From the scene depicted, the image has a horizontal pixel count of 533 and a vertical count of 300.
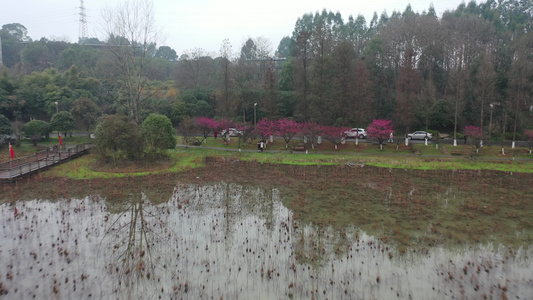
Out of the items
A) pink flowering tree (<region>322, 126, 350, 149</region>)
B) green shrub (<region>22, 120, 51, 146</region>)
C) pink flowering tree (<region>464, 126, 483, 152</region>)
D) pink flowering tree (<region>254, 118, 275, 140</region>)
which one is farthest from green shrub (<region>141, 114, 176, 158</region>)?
pink flowering tree (<region>464, 126, 483, 152</region>)

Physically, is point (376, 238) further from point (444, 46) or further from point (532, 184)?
point (444, 46)

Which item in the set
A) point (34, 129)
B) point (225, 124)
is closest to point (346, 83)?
point (225, 124)

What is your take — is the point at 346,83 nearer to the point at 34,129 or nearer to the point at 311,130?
the point at 311,130

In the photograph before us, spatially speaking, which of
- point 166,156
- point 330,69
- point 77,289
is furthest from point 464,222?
point 330,69

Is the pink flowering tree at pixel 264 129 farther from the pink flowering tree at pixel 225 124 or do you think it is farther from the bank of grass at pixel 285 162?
the pink flowering tree at pixel 225 124

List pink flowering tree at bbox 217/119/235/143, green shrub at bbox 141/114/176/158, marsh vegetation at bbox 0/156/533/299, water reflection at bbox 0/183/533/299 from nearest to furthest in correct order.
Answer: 1. water reflection at bbox 0/183/533/299
2. marsh vegetation at bbox 0/156/533/299
3. green shrub at bbox 141/114/176/158
4. pink flowering tree at bbox 217/119/235/143

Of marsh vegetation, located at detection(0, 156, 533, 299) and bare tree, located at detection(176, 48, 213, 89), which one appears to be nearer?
marsh vegetation, located at detection(0, 156, 533, 299)

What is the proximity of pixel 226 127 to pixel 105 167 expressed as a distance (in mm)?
15149

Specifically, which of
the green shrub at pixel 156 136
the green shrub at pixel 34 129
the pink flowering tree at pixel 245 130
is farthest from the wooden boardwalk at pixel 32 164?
the pink flowering tree at pixel 245 130

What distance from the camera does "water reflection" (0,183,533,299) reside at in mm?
9484

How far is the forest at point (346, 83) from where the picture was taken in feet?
122

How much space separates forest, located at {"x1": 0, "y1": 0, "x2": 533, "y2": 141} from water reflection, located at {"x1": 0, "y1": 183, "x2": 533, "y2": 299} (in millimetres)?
22273

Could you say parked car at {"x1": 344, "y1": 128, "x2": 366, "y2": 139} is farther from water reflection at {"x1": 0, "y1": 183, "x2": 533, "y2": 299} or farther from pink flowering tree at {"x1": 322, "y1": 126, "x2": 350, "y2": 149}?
water reflection at {"x1": 0, "y1": 183, "x2": 533, "y2": 299}

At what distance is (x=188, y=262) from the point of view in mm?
11141
